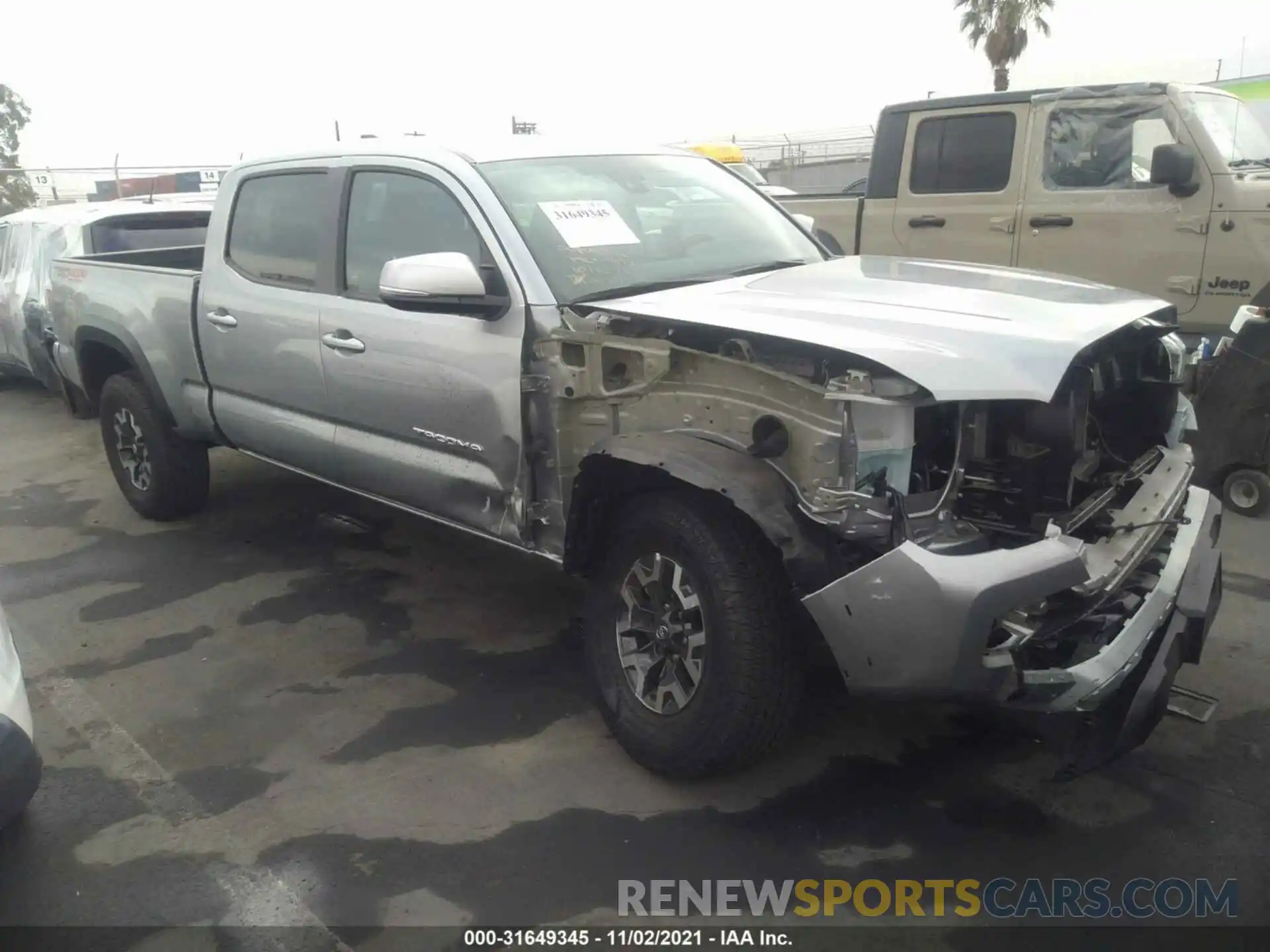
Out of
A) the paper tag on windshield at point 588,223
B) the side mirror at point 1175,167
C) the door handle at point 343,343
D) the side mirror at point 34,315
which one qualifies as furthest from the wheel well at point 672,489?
the side mirror at point 34,315

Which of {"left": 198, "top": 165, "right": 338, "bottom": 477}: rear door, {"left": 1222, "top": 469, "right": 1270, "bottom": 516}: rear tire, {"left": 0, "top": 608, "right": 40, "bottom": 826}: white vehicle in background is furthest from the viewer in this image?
{"left": 1222, "top": 469, "right": 1270, "bottom": 516}: rear tire

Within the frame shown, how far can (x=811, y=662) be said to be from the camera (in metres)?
3.00

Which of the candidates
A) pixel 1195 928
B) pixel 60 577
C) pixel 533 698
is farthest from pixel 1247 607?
pixel 60 577

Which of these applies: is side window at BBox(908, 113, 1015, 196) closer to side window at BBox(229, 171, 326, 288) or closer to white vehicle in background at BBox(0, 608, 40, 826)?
side window at BBox(229, 171, 326, 288)

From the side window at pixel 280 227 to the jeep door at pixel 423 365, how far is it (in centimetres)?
23

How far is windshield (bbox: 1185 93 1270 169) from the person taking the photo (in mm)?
6184

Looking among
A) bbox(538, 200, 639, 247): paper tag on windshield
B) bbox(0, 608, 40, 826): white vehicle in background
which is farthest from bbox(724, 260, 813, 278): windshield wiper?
bbox(0, 608, 40, 826): white vehicle in background

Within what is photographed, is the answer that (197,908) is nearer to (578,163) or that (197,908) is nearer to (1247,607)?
(578,163)

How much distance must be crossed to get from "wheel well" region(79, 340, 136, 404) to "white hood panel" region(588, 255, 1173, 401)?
375cm

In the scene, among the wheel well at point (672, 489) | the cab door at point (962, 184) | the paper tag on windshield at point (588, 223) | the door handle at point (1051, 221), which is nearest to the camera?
the wheel well at point (672, 489)

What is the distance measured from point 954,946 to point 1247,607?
2502mm

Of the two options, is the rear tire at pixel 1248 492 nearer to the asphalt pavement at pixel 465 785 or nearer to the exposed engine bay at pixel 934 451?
the asphalt pavement at pixel 465 785

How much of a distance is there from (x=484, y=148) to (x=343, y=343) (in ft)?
3.00

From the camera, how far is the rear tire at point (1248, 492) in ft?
16.7
